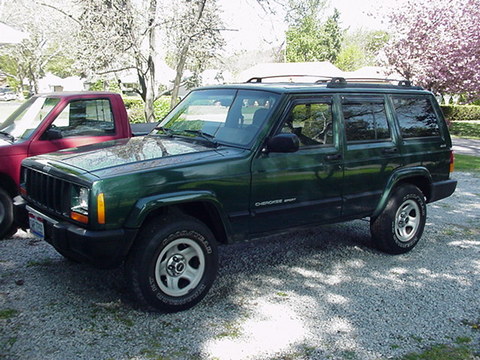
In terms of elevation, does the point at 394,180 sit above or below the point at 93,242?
above

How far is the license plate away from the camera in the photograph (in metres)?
4.16

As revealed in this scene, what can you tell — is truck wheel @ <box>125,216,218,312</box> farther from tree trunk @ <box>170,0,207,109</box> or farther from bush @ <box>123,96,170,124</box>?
bush @ <box>123,96,170,124</box>

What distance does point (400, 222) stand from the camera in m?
5.79

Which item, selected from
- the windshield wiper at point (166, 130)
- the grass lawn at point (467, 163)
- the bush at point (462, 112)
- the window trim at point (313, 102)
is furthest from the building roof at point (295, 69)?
the window trim at point (313, 102)

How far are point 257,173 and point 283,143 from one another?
36 centimetres

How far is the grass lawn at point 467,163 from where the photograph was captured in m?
12.8

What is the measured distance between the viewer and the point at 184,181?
3975 mm

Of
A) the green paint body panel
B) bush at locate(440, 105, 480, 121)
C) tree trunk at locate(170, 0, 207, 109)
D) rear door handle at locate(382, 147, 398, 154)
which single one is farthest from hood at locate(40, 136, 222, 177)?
bush at locate(440, 105, 480, 121)

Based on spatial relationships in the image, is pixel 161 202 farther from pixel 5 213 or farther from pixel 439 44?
pixel 439 44

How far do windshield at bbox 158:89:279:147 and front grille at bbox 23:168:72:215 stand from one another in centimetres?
140

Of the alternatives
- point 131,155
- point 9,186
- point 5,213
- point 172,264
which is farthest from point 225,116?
point 5,213

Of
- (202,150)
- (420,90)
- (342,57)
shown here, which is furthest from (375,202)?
(342,57)

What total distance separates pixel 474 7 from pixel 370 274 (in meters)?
20.4

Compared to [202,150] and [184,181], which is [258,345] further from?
[202,150]
